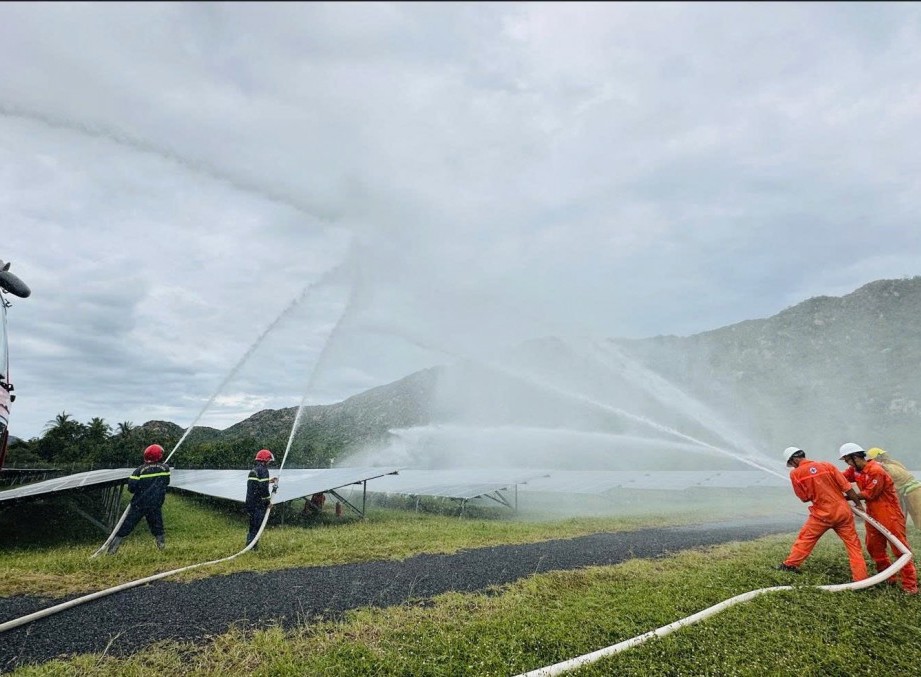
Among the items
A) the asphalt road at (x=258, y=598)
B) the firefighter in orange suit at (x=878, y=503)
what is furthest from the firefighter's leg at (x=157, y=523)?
the firefighter in orange suit at (x=878, y=503)

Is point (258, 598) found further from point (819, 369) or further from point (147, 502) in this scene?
point (819, 369)

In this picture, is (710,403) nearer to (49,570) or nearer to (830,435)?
(830,435)

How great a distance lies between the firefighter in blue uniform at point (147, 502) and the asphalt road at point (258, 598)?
144 inches

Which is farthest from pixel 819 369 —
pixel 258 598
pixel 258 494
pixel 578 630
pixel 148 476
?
pixel 258 598

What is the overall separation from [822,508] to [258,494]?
12.1 metres

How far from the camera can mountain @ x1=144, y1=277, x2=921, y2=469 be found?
53.1 metres

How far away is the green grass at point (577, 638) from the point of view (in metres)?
4.97

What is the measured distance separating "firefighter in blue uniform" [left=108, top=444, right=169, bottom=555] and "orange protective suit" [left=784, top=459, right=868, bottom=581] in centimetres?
1334

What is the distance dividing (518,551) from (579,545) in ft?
6.11

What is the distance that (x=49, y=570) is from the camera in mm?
9227

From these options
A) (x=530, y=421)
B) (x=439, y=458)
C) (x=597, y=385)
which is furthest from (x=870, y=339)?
(x=439, y=458)

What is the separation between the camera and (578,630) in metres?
5.89

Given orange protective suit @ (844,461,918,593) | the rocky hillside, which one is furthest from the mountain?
orange protective suit @ (844,461,918,593)

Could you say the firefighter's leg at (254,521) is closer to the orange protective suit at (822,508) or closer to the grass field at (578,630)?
the grass field at (578,630)
